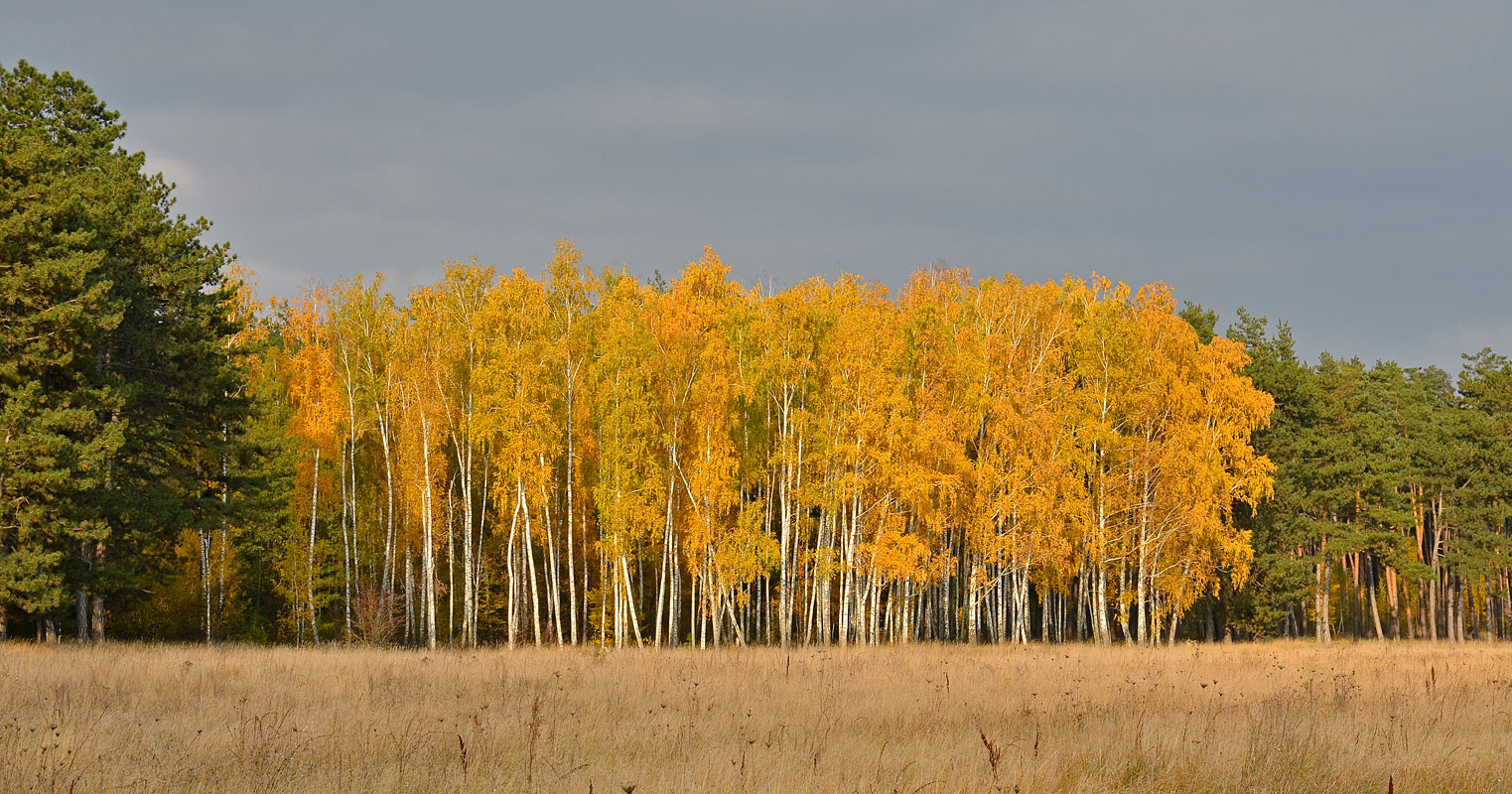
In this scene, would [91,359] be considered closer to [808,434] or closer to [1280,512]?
[808,434]

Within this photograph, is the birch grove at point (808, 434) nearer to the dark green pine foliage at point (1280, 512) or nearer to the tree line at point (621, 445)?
the tree line at point (621, 445)

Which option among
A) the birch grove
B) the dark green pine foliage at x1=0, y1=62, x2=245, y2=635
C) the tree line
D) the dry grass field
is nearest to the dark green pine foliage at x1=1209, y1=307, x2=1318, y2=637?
the tree line

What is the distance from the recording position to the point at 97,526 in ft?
68.6

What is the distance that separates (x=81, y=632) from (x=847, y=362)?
776 inches

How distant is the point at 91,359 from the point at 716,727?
61.5ft

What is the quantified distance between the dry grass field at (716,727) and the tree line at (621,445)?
21.8ft

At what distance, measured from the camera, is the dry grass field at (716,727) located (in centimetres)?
880

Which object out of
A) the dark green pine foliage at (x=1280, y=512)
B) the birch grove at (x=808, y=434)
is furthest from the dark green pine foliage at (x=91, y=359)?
the dark green pine foliage at (x=1280, y=512)

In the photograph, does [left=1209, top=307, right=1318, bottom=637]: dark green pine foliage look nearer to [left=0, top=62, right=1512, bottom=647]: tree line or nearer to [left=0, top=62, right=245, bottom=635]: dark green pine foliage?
[left=0, top=62, right=1512, bottom=647]: tree line

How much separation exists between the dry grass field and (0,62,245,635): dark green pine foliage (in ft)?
12.1

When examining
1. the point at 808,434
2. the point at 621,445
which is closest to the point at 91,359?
the point at 621,445

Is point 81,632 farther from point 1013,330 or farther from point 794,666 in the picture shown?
point 1013,330

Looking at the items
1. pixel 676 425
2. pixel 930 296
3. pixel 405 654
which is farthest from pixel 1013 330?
pixel 405 654

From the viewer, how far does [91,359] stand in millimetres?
23078
